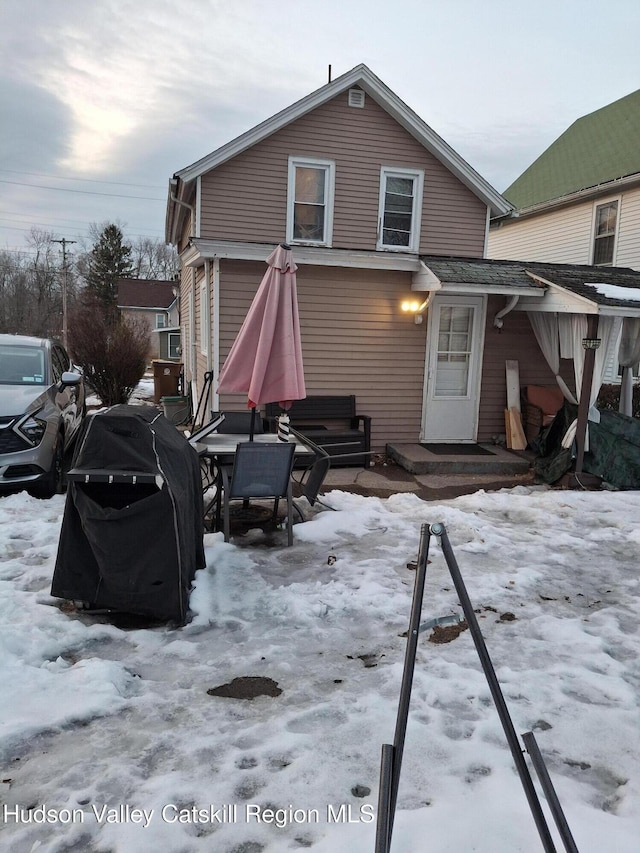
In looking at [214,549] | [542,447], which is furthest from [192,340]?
[214,549]

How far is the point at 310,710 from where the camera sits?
2748mm

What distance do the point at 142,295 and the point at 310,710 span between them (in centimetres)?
4041

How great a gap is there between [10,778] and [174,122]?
114 feet

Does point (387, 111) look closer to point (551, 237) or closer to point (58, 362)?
point (58, 362)

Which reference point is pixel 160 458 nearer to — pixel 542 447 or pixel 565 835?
pixel 565 835

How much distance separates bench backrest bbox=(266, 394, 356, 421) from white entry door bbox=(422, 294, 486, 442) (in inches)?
53.3

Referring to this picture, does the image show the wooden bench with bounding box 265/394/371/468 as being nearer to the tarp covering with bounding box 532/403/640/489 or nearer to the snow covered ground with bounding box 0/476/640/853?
the tarp covering with bounding box 532/403/640/489

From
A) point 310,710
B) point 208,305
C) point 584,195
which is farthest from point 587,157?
point 310,710

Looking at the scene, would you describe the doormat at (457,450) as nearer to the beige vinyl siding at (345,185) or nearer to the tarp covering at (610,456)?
the tarp covering at (610,456)

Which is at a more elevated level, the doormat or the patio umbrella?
the patio umbrella

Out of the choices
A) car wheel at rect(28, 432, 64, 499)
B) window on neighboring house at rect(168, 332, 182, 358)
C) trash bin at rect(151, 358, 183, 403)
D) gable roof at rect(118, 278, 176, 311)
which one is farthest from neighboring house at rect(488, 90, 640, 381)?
gable roof at rect(118, 278, 176, 311)

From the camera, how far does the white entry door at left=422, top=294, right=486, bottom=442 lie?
30.3 ft

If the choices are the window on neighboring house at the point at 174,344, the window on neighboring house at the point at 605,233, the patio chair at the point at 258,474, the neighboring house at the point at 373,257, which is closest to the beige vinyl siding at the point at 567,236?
the window on neighboring house at the point at 605,233

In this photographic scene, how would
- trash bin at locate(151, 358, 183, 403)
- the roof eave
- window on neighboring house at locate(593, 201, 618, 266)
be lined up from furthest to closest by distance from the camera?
trash bin at locate(151, 358, 183, 403), window on neighboring house at locate(593, 201, 618, 266), the roof eave
